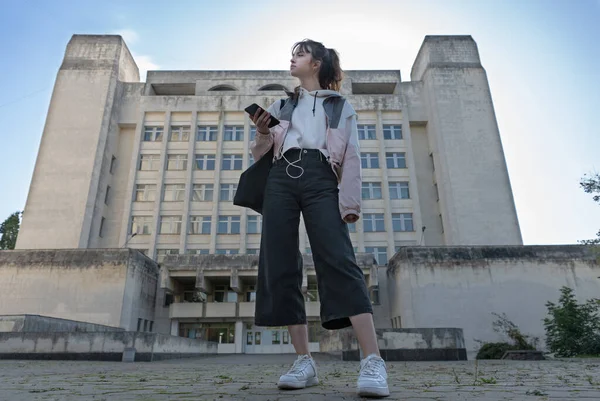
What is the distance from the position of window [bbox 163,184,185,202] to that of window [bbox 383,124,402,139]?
1821 centimetres

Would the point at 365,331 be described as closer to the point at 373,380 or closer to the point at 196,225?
the point at 373,380

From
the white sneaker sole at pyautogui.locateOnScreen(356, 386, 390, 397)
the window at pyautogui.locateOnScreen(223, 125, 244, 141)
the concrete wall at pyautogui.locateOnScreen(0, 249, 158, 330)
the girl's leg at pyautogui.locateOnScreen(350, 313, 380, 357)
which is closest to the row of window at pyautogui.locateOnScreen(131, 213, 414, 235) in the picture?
the window at pyautogui.locateOnScreen(223, 125, 244, 141)

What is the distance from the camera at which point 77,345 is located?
9.42 m

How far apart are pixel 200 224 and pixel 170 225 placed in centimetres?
241

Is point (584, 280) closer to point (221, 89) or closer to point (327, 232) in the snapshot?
point (327, 232)

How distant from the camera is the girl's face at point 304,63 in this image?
10.7 feet

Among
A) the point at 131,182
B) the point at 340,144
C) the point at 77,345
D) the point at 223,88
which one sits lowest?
the point at 77,345

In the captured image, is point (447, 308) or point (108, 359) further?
point (447, 308)

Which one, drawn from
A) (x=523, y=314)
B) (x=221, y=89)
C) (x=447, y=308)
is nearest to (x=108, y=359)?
(x=447, y=308)

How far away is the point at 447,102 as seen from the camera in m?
35.5

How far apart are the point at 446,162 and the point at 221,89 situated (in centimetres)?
2168

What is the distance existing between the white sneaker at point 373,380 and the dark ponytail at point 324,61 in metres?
2.12

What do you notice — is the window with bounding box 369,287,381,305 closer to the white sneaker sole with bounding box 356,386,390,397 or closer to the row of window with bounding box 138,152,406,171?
the row of window with bounding box 138,152,406,171

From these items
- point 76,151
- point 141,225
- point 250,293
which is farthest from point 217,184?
point 76,151
